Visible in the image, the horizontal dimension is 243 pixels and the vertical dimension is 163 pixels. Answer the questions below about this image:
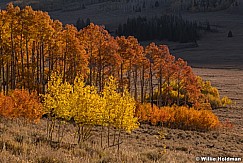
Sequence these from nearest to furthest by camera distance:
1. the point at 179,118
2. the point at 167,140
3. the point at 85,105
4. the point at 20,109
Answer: the point at 85,105, the point at 20,109, the point at 167,140, the point at 179,118

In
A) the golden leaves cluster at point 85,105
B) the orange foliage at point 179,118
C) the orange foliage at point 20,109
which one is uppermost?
the golden leaves cluster at point 85,105

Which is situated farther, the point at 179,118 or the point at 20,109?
the point at 179,118

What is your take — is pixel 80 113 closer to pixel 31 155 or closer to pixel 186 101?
pixel 31 155

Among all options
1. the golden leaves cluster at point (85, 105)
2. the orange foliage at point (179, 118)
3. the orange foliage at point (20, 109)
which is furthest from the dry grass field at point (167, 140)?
the orange foliage at point (179, 118)

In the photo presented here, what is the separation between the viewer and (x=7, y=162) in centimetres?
1016

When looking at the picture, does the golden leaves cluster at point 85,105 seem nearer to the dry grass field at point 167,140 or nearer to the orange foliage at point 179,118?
the dry grass field at point 167,140

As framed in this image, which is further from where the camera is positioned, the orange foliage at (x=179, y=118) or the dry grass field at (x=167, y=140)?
the orange foliage at (x=179, y=118)

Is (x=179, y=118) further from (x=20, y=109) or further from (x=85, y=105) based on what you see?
(x=85, y=105)

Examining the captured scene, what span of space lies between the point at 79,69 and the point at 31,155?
1582 inches

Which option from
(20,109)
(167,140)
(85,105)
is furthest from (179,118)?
(85,105)

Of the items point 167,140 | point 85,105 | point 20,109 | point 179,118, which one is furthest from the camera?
point 179,118

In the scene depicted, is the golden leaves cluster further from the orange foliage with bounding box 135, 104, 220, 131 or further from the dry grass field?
the orange foliage with bounding box 135, 104, 220, 131

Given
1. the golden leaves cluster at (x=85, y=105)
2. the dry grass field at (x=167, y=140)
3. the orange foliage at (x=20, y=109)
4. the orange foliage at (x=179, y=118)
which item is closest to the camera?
the dry grass field at (x=167, y=140)

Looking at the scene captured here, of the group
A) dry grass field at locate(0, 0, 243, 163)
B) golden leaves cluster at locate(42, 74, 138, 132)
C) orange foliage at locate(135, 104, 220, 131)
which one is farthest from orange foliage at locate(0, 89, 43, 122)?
orange foliage at locate(135, 104, 220, 131)
